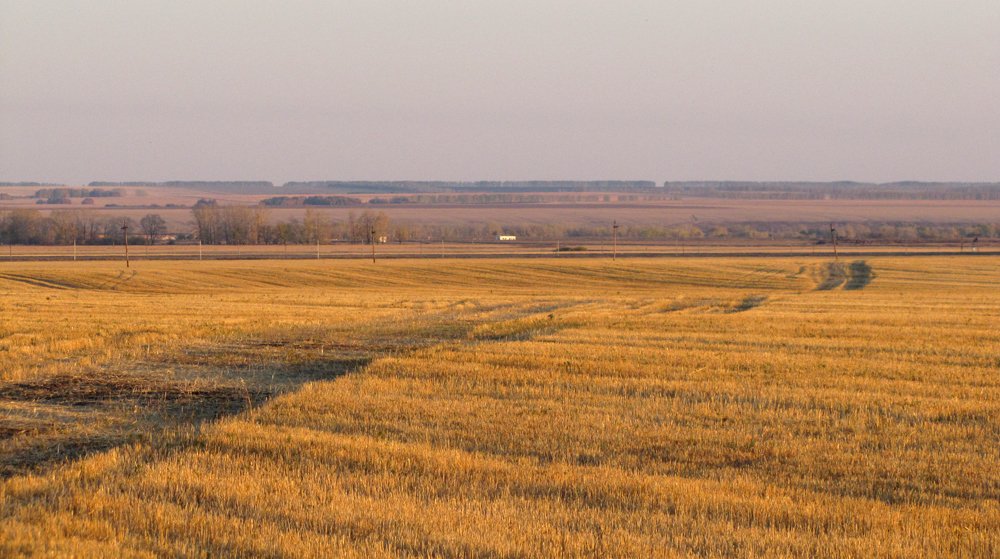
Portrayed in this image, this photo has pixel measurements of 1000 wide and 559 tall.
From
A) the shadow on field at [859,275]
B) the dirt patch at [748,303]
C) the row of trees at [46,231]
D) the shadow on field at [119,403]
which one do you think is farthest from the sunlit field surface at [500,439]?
the row of trees at [46,231]

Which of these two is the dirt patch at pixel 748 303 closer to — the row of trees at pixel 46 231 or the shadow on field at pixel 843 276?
A: the shadow on field at pixel 843 276

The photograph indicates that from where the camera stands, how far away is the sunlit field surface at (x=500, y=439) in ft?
24.9

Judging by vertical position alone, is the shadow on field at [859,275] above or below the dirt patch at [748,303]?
below

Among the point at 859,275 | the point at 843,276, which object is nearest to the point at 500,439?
the point at 859,275

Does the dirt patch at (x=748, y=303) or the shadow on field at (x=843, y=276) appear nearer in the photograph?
the dirt patch at (x=748, y=303)

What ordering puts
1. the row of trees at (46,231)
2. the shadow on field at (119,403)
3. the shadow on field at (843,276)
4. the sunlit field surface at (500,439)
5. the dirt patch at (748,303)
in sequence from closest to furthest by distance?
the sunlit field surface at (500,439)
the shadow on field at (119,403)
the dirt patch at (748,303)
the shadow on field at (843,276)
the row of trees at (46,231)

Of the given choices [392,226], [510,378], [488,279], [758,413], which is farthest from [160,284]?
[392,226]

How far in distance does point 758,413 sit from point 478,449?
4230 millimetres

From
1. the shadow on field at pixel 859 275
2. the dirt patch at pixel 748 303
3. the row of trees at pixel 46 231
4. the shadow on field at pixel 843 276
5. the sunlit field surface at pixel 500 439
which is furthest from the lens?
the row of trees at pixel 46 231

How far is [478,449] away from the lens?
1063 cm

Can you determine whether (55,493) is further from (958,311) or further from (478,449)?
(958,311)

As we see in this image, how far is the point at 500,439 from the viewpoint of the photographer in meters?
11.1

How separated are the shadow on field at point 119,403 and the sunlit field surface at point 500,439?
0.20ft

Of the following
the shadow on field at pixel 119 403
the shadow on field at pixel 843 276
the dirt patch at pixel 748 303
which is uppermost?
the shadow on field at pixel 119 403
